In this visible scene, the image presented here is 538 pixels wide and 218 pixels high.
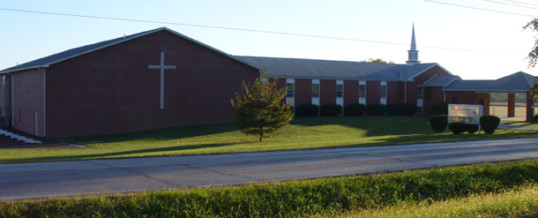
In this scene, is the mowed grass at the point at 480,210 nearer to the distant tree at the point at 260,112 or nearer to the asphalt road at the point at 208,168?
the asphalt road at the point at 208,168

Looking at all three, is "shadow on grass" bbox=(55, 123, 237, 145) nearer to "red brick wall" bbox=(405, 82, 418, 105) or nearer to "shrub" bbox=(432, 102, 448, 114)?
"shrub" bbox=(432, 102, 448, 114)

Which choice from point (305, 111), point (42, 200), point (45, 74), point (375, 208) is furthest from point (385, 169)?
point (305, 111)

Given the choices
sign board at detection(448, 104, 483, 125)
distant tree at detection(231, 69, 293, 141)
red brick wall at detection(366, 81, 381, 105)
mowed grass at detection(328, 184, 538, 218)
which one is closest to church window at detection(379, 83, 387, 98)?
red brick wall at detection(366, 81, 381, 105)

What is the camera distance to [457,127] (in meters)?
31.3

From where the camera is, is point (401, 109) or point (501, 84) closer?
point (501, 84)

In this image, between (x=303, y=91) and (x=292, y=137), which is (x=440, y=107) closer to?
(x=303, y=91)

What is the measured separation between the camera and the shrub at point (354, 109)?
48.1 meters

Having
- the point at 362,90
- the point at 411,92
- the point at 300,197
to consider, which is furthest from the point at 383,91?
the point at 300,197

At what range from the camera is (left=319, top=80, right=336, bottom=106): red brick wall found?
47500 mm

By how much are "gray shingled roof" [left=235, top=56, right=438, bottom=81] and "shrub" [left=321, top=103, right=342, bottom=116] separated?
279 centimetres

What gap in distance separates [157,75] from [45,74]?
696 centimetres

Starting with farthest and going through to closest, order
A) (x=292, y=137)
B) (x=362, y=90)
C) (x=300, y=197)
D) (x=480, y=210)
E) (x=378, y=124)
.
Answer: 1. (x=362, y=90)
2. (x=378, y=124)
3. (x=292, y=137)
4. (x=300, y=197)
5. (x=480, y=210)

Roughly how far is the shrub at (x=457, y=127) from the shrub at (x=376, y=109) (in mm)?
17654

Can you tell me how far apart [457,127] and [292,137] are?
10.2m
